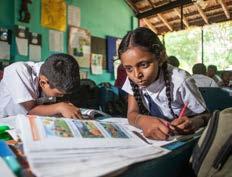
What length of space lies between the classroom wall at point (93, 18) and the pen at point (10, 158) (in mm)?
3073

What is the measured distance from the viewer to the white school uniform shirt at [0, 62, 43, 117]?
1300 mm

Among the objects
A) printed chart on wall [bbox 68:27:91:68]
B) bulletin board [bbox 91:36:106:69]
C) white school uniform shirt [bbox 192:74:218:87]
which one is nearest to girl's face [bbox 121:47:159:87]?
white school uniform shirt [bbox 192:74:218:87]

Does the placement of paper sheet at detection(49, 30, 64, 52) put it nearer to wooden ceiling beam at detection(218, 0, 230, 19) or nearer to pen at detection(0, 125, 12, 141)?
wooden ceiling beam at detection(218, 0, 230, 19)

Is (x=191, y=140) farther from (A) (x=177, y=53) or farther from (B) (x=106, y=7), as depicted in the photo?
(A) (x=177, y=53)

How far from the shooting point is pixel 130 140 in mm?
660

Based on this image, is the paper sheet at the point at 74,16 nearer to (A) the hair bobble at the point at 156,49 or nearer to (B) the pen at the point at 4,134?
(A) the hair bobble at the point at 156,49

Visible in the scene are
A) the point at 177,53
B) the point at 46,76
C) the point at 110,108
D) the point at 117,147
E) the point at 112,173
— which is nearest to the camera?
the point at 112,173

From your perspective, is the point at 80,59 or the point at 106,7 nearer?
the point at 80,59

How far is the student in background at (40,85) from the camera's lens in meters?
1.17

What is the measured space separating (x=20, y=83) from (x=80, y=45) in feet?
10.2

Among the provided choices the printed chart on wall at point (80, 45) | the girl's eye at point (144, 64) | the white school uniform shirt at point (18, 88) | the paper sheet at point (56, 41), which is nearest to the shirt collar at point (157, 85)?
the girl's eye at point (144, 64)

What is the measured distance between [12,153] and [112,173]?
187mm

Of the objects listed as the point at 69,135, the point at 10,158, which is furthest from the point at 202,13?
the point at 10,158

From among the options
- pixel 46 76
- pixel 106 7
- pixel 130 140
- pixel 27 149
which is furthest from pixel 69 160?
pixel 106 7
